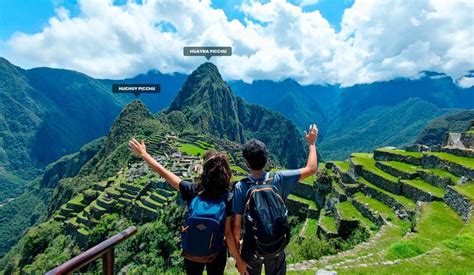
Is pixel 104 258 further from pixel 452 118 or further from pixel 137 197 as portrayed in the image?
pixel 452 118

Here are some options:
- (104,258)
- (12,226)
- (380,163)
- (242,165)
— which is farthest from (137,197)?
(12,226)

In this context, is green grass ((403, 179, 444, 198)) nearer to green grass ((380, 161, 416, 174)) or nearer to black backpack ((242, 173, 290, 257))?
green grass ((380, 161, 416, 174))

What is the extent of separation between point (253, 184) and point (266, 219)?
0.41 metres

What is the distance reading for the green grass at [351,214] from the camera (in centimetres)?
1591

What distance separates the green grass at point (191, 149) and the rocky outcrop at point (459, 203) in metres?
60.9

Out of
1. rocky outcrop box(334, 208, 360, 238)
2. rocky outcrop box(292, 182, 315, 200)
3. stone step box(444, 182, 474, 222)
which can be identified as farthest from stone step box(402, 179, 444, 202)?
rocky outcrop box(292, 182, 315, 200)

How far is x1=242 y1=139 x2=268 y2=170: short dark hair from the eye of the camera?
12.7 ft

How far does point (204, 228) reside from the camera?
3.64m

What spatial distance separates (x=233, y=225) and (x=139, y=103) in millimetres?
134067

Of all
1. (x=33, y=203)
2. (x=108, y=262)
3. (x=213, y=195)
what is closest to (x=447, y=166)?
(x=213, y=195)

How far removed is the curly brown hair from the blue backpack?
8 cm

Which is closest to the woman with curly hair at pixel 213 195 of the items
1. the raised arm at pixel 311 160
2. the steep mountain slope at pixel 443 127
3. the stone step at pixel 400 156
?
the raised arm at pixel 311 160

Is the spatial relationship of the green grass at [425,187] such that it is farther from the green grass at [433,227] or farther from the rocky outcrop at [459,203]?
the green grass at [433,227]

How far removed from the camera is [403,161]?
902 inches
